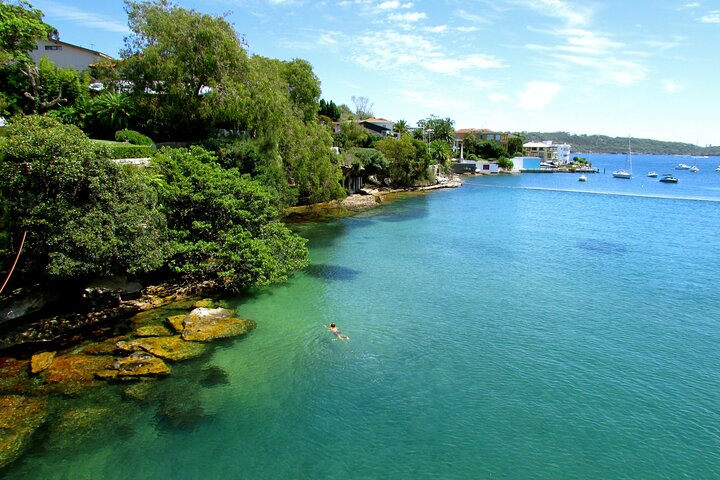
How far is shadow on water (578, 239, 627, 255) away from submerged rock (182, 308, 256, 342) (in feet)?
99.0

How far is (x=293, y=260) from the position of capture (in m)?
26.1

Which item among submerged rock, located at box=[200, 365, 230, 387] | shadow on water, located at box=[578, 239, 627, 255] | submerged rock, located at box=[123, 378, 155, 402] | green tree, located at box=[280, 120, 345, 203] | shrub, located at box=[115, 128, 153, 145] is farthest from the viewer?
green tree, located at box=[280, 120, 345, 203]

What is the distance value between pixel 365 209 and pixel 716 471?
152 feet

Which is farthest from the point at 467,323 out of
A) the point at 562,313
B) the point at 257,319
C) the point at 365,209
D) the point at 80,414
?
the point at 365,209

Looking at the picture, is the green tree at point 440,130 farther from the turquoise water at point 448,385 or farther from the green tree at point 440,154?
the turquoise water at point 448,385

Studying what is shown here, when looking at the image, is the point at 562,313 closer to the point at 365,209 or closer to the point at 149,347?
the point at 149,347

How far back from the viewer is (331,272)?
29.9 meters

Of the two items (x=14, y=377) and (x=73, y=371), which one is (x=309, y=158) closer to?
(x=73, y=371)

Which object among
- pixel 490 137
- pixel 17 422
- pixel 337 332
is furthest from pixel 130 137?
pixel 490 137

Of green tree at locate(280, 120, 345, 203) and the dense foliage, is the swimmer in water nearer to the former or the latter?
the dense foliage

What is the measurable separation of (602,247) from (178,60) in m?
37.2

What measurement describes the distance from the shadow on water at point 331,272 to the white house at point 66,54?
3673 cm

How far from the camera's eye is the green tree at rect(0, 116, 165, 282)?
17.9 meters

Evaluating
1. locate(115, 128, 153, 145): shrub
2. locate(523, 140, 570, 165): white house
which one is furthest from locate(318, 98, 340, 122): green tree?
locate(523, 140, 570, 165): white house
